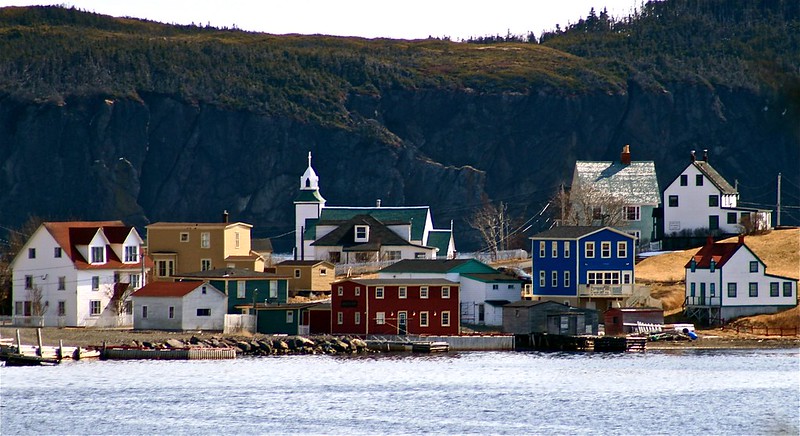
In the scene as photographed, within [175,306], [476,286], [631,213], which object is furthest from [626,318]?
[631,213]

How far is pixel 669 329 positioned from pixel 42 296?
33186 millimetres

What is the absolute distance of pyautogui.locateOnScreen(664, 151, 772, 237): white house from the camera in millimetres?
102750

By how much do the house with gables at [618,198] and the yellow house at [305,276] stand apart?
2456cm

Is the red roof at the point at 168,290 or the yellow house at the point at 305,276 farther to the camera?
the yellow house at the point at 305,276

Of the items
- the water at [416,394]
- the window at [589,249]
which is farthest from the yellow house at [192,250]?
the water at [416,394]

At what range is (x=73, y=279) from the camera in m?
74.1

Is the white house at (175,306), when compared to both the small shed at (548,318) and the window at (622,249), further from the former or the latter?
the window at (622,249)

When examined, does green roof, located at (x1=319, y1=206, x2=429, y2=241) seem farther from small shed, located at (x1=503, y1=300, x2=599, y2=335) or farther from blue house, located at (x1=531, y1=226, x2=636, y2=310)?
small shed, located at (x1=503, y1=300, x2=599, y2=335)

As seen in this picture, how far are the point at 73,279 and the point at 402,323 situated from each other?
17.7 metres

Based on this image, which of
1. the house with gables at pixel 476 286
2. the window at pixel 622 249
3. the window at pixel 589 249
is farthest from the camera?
the window at pixel 622 249

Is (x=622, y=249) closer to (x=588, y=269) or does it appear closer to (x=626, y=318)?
(x=588, y=269)

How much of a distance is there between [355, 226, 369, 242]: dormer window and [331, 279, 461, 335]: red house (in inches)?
1007

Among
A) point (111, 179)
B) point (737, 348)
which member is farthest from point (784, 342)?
point (111, 179)

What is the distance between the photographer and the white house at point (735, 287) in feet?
249
